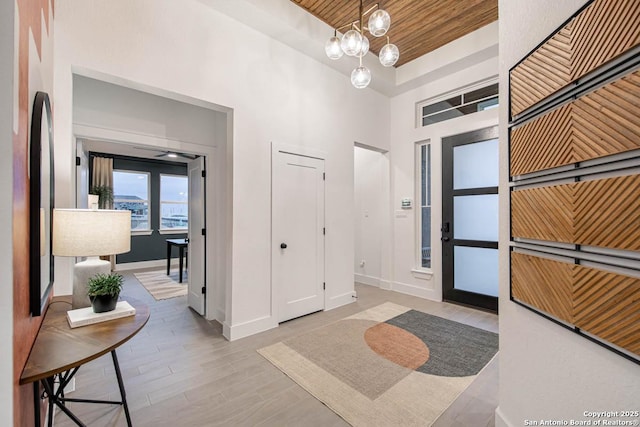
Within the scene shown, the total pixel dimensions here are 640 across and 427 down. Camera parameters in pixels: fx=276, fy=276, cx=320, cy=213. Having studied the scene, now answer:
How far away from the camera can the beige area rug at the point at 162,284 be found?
4770 millimetres

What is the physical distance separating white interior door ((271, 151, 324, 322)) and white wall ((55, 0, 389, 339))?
0.13 metres

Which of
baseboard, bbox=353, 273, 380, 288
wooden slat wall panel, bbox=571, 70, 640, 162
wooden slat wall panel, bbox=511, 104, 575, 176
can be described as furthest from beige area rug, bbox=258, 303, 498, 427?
wooden slat wall panel, bbox=571, 70, 640, 162

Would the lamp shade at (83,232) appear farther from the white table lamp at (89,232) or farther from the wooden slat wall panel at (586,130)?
the wooden slat wall panel at (586,130)

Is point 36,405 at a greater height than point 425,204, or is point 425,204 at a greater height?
point 425,204

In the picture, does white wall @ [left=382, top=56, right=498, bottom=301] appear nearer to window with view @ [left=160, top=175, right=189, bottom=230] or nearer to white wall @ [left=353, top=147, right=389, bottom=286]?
white wall @ [left=353, top=147, right=389, bottom=286]

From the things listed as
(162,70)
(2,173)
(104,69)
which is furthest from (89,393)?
(162,70)

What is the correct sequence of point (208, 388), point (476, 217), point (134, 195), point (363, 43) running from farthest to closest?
1. point (134, 195)
2. point (476, 217)
3. point (363, 43)
4. point (208, 388)

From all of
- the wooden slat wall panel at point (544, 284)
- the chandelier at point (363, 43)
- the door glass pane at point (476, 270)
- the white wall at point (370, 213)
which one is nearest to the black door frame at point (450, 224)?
the door glass pane at point (476, 270)

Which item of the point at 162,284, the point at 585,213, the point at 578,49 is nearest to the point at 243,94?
the point at 578,49

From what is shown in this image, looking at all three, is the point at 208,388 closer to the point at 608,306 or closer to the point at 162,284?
the point at 608,306

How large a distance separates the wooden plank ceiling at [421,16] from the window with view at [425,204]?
62.4 inches

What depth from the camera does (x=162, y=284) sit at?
5441mm

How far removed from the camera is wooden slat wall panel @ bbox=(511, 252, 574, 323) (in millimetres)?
1218

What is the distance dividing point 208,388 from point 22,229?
68.1 inches
